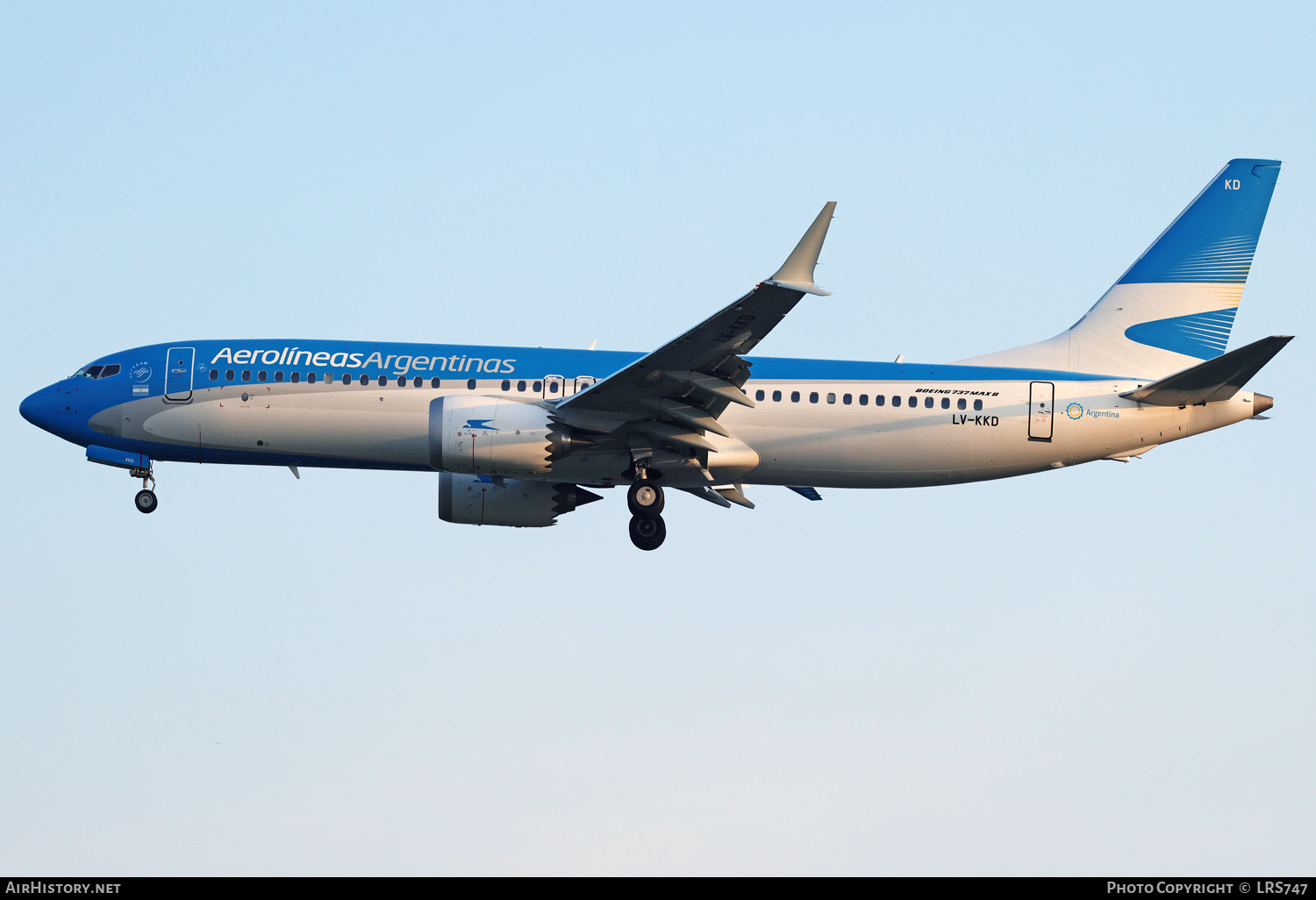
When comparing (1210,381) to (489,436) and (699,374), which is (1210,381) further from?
(489,436)

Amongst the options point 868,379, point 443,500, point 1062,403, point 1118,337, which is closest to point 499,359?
point 443,500

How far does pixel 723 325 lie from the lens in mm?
26828

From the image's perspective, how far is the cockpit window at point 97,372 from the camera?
3203 centimetres

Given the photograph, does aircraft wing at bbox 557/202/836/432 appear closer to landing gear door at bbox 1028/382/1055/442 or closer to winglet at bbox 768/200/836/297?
winglet at bbox 768/200/836/297

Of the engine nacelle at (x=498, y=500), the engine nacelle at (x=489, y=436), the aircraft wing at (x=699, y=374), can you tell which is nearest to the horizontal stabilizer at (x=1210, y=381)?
the aircraft wing at (x=699, y=374)

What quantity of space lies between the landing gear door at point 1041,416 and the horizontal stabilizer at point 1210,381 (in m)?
1.62

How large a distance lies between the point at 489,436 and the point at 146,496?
8863 millimetres

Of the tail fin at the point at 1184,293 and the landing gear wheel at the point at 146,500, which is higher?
the tail fin at the point at 1184,293

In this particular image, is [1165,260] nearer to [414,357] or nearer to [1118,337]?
[1118,337]

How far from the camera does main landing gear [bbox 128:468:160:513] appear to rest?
3203 centimetres

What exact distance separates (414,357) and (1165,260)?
18.2m

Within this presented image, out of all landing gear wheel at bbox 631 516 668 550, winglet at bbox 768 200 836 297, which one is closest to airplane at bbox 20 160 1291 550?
landing gear wheel at bbox 631 516 668 550

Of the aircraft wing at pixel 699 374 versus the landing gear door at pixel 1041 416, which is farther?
the landing gear door at pixel 1041 416

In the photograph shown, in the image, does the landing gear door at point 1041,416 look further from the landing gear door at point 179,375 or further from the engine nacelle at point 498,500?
the landing gear door at point 179,375
